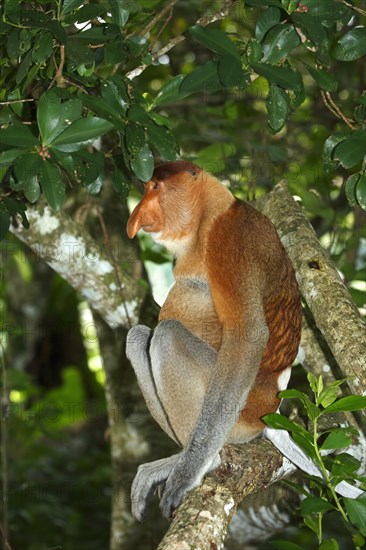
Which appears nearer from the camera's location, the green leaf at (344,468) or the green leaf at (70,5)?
the green leaf at (344,468)

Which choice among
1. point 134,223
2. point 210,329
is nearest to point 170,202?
point 134,223

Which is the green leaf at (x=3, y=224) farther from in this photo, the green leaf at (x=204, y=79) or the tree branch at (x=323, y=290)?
the tree branch at (x=323, y=290)

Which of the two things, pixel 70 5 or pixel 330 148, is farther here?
pixel 330 148

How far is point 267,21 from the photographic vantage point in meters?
2.65

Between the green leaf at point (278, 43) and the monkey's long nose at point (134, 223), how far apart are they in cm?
89

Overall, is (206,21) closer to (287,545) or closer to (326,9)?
(326,9)

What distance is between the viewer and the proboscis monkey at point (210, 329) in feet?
9.49

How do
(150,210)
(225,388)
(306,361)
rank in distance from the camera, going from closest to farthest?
(225,388)
(150,210)
(306,361)

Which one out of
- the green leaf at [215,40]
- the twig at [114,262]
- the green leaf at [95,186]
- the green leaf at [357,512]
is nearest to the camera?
the green leaf at [357,512]

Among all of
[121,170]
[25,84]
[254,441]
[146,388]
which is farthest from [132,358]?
[25,84]

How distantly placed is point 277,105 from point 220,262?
0.69m

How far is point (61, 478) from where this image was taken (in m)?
7.49

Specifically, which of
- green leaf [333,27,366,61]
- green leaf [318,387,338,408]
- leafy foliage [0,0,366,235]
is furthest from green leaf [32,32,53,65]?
green leaf [318,387,338,408]

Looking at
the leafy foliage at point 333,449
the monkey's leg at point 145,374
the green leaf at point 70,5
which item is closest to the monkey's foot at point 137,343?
the monkey's leg at point 145,374
